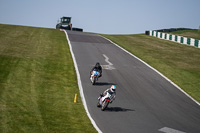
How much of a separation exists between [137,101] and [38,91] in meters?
6.35

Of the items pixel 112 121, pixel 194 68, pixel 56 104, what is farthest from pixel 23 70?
pixel 194 68

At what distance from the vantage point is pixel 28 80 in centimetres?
1938

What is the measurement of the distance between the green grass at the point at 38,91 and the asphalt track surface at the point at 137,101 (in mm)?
1035

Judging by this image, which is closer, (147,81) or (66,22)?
(147,81)

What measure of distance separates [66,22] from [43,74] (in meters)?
36.0

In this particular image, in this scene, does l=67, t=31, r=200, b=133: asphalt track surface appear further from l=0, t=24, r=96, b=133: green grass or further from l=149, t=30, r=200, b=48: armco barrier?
l=149, t=30, r=200, b=48: armco barrier

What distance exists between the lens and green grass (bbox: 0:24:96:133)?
39.3 feet

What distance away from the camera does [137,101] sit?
17297 millimetres

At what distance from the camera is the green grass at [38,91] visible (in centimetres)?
1198

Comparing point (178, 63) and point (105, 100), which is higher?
point (105, 100)

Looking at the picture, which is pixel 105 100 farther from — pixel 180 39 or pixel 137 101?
pixel 180 39

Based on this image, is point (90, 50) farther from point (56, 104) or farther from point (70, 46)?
point (56, 104)

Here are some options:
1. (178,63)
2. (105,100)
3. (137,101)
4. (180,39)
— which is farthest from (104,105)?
(180,39)

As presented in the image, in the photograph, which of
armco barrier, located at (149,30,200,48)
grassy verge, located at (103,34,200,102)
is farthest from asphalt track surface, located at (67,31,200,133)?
armco barrier, located at (149,30,200,48)
